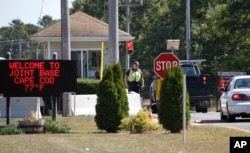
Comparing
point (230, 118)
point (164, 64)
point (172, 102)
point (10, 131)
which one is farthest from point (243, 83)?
point (10, 131)

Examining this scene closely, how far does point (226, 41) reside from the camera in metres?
58.0

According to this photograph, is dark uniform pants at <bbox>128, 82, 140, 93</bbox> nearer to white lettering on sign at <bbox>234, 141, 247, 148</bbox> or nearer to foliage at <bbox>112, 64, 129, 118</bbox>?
foliage at <bbox>112, 64, 129, 118</bbox>

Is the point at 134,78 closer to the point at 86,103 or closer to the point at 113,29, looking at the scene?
the point at 86,103

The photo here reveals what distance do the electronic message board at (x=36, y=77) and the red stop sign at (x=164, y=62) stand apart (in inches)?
89.8

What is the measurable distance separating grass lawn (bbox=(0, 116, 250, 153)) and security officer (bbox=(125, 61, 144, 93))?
9.16 m

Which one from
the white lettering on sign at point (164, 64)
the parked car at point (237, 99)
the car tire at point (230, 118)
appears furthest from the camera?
the car tire at point (230, 118)


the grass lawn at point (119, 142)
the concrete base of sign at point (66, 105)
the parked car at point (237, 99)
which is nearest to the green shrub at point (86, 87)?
the concrete base of sign at point (66, 105)

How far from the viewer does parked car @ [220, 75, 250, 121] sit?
24661 mm

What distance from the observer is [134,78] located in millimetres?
29922

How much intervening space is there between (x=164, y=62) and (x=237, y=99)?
14.6 ft

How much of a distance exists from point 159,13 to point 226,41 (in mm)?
13502

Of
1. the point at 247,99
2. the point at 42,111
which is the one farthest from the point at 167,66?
the point at 42,111

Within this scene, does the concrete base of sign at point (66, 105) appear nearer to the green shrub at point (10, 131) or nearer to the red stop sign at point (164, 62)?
the red stop sign at point (164, 62)

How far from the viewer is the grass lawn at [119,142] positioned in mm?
15773
